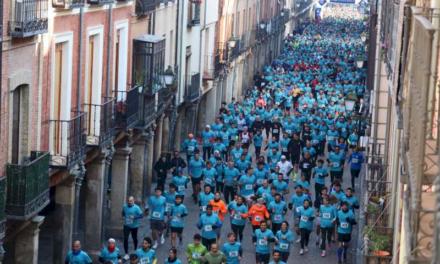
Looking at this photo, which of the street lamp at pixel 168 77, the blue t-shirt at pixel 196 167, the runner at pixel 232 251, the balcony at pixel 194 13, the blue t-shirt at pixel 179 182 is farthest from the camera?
the balcony at pixel 194 13

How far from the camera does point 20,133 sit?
2198cm

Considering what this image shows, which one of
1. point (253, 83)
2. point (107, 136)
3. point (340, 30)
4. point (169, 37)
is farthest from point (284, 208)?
point (340, 30)

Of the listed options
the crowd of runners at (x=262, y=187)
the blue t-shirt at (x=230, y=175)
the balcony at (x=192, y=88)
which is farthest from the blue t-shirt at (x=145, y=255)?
the balcony at (x=192, y=88)

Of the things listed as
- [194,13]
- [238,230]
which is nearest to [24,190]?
[238,230]

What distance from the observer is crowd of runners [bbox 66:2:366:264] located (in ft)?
83.4

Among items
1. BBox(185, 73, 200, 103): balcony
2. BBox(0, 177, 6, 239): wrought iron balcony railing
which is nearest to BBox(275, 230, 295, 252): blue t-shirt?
BBox(0, 177, 6, 239): wrought iron balcony railing

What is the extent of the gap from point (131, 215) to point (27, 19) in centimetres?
697

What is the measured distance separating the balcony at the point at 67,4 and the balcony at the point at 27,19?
3.71 feet

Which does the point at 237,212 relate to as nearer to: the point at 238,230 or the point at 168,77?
the point at 238,230

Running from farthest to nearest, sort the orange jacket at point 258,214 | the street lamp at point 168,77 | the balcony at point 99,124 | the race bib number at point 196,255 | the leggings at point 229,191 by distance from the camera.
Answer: the street lamp at point 168,77 → the leggings at point 229,191 → the orange jacket at point 258,214 → the balcony at point 99,124 → the race bib number at point 196,255

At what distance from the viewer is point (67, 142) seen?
78.6ft

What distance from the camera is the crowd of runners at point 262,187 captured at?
1001 inches

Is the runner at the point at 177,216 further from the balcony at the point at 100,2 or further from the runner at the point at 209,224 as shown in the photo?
the balcony at the point at 100,2

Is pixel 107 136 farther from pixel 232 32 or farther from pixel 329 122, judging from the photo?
pixel 232 32
